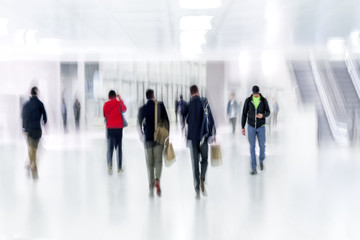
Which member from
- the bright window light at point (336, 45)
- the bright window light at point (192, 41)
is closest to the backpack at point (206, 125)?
the bright window light at point (192, 41)

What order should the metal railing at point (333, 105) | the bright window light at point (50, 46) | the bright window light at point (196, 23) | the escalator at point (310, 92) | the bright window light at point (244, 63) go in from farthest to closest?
the bright window light at point (244, 63), the bright window light at point (50, 46), the escalator at point (310, 92), the metal railing at point (333, 105), the bright window light at point (196, 23)

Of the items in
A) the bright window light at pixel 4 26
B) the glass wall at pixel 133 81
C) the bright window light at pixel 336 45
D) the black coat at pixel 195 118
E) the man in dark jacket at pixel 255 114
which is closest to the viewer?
the black coat at pixel 195 118

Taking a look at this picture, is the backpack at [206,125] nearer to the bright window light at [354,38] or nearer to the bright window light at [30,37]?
the bright window light at [30,37]

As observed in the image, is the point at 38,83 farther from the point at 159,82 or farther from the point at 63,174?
the point at 63,174

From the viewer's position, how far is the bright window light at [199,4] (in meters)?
8.94

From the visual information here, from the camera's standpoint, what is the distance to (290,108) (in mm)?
23844

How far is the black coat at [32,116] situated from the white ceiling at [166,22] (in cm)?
237

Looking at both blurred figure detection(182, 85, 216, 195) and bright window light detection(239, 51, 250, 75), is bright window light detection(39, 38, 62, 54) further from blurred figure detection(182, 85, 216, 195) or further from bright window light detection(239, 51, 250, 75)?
blurred figure detection(182, 85, 216, 195)

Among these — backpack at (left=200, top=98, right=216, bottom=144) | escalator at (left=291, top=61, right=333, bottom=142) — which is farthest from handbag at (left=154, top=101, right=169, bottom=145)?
escalator at (left=291, top=61, right=333, bottom=142)

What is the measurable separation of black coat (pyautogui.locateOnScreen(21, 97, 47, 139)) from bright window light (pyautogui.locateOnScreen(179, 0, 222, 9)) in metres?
3.61

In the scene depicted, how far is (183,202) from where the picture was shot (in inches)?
231

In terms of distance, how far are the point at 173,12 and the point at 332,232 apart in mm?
6887

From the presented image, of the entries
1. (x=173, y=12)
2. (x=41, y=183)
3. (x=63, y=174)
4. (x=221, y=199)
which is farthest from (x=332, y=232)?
(x=173, y=12)

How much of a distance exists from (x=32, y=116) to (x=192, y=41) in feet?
30.1
